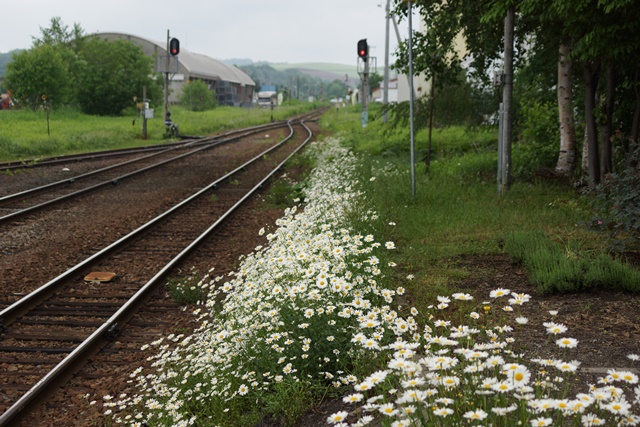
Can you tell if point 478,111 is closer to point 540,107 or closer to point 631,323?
point 540,107

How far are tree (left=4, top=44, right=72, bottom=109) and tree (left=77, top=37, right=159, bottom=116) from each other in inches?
199

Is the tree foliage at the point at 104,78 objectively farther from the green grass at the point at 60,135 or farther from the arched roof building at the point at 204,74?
the arched roof building at the point at 204,74

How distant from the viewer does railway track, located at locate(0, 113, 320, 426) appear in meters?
5.94

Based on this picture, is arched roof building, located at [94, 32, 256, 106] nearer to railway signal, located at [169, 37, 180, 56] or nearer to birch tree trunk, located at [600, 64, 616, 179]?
railway signal, located at [169, 37, 180, 56]

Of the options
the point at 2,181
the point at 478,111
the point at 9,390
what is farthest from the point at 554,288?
the point at 2,181

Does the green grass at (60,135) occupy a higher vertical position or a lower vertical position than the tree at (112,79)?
lower

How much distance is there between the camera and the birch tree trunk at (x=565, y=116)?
46.4 ft

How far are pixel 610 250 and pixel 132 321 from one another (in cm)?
524

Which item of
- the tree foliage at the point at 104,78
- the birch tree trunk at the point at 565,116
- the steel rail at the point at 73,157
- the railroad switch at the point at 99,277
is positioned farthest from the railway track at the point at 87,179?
the tree foliage at the point at 104,78

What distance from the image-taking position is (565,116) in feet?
46.9

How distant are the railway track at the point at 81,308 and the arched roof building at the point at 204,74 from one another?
61553 millimetres

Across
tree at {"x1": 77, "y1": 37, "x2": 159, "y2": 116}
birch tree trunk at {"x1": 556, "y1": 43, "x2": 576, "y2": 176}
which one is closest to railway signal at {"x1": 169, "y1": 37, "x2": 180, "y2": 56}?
tree at {"x1": 77, "y1": 37, "x2": 159, "y2": 116}

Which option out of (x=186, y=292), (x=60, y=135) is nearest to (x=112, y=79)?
(x=60, y=135)

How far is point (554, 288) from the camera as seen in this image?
22.5ft
